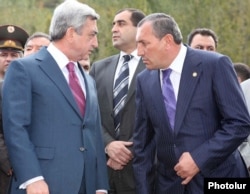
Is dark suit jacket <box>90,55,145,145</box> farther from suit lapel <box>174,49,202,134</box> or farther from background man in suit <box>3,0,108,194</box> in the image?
suit lapel <box>174,49,202,134</box>

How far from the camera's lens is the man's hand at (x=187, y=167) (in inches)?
203

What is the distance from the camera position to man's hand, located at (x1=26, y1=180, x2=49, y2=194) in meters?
4.67

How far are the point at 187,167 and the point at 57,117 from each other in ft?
3.31

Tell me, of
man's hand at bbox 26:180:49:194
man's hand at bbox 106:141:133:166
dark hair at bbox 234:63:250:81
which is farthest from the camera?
dark hair at bbox 234:63:250:81

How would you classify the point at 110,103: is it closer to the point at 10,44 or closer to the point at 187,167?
the point at 10,44

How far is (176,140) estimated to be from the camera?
5.27 m

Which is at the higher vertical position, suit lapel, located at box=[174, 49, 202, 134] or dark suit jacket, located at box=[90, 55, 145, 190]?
suit lapel, located at box=[174, 49, 202, 134]

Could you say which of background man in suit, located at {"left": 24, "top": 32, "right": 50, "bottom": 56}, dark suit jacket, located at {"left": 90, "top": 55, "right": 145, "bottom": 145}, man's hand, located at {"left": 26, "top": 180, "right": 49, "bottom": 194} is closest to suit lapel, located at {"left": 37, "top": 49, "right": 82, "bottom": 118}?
man's hand, located at {"left": 26, "top": 180, "right": 49, "bottom": 194}

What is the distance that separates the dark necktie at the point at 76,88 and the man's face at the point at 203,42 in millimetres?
2942

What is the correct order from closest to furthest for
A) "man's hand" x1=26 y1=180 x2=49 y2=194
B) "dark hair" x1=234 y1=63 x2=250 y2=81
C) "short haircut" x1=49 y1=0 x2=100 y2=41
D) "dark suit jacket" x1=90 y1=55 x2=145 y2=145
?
"man's hand" x1=26 y1=180 x2=49 y2=194
"short haircut" x1=49 y1=0 x2=100 y2=41
"dark suit jacket" x1=90 y1=55 x2=145 y2=145
"dark hair" x1=234 y1=63 x2=250 y2=81

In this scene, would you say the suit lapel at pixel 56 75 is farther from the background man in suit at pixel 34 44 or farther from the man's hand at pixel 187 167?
the background man in suit at pixel 34 44

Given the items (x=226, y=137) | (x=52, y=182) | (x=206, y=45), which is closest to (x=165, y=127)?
(x=226, y=137)

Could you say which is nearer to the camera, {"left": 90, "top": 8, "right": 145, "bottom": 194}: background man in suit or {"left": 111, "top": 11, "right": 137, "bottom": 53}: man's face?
{"left": 90, "top": 8, "right": 145, "bottom": 194}: background man in suit

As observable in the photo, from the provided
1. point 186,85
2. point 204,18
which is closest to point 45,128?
point 186,85
